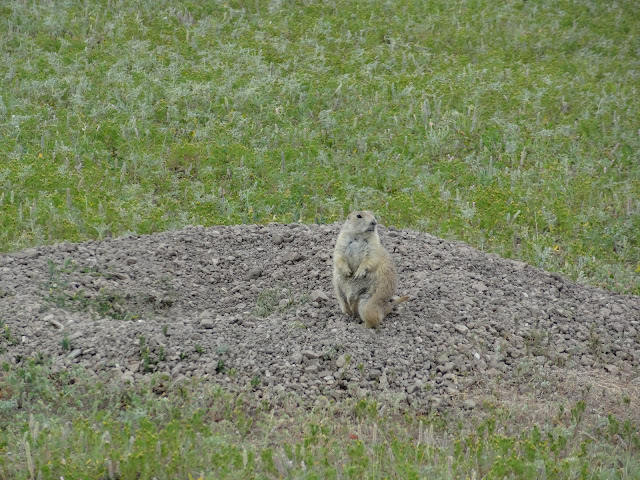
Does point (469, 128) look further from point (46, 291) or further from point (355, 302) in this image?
point (46, 291)

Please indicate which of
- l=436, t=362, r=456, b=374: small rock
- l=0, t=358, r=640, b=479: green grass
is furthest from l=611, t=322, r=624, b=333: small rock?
l=436, t=362, r=456, b=374: small rock

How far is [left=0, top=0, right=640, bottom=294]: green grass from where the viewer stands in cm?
1145

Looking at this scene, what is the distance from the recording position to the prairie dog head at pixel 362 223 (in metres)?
7.95

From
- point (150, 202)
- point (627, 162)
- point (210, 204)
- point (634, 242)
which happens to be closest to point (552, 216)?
point (634, 242)

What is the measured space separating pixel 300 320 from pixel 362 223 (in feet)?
3.72

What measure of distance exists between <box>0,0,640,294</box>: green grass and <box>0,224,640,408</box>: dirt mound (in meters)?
1.44

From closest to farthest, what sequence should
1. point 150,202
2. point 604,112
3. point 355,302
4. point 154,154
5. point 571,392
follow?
point 571,392, point 355,302, point 150,202, point 154,154, point 604,112

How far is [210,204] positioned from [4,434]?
20.8ft

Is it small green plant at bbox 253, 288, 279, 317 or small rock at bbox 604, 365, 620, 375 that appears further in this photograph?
small green plant at bbox 253, 288, 279, 317

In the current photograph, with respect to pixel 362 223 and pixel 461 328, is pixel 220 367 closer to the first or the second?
pixel 362 223

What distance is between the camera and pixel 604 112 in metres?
15.2

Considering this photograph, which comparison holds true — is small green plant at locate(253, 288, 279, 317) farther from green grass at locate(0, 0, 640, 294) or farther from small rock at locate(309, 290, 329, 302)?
green grass at locate(0, 0, 640, 294)

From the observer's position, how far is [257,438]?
6.07m

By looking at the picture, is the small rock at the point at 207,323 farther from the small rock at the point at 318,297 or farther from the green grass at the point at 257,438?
the small rock at the point at 318,297
